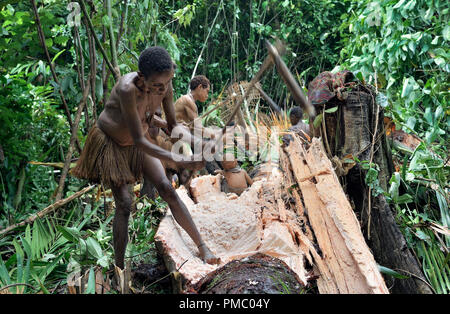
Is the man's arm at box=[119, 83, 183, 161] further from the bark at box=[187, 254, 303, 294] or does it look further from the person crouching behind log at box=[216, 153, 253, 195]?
the person crouching behind log at box=[216, 153, 253, 195]

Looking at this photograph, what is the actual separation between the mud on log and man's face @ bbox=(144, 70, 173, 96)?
1.45m

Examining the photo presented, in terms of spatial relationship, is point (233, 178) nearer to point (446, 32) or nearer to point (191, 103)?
point (191, 103)

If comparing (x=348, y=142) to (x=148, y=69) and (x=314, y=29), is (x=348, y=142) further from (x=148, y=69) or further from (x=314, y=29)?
(x=314, y=29)

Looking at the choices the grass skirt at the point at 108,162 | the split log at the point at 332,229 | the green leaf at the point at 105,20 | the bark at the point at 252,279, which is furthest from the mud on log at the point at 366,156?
the green leaf at the point at 105,20

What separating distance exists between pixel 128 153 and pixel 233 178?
2.23 meters

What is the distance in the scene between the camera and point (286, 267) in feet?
7.04

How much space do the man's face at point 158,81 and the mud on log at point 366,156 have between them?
1453 mm

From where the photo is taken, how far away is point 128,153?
2744 millimetres

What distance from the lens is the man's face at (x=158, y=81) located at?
2.29 meters

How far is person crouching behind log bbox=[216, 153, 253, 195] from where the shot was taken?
189 inches

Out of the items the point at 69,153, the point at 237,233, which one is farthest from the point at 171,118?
the point at 69,153

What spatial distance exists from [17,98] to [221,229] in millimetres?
2937

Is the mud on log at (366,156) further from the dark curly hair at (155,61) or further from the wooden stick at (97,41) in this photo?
the wooden stick at (97,41)

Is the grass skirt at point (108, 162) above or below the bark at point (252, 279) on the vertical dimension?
above
